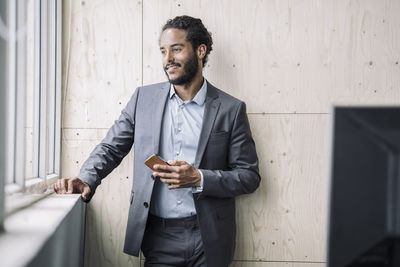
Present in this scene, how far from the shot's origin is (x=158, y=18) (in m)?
2.12

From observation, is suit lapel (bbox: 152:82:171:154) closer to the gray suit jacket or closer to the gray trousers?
the gray suit jacket

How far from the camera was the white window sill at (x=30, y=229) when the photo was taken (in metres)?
0.90

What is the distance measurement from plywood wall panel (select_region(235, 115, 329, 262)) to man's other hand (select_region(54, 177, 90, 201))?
0.89m

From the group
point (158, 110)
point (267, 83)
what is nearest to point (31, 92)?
point (158, 110)

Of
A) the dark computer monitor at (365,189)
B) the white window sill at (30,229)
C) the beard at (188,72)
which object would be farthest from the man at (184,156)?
the dark computer monitor at (365,189)

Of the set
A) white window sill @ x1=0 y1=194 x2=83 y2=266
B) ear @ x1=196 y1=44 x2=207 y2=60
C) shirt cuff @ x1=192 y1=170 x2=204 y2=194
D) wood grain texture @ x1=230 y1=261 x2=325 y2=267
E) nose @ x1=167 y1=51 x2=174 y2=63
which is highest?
ear @ x1=196 y1=44 x2=207 y2=60

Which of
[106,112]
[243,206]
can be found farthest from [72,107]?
[243,206]

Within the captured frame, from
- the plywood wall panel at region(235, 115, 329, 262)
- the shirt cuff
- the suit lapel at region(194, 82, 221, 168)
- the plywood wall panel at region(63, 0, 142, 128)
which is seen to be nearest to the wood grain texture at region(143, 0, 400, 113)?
the plywood wall panel at region(235, 115, 329, 262)

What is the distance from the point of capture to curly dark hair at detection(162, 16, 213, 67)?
1944mm

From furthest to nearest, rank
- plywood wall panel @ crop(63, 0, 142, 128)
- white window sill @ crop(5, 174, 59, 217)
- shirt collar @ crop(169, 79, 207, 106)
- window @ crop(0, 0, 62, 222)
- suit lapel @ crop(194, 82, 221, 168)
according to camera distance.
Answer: plywood wall panel @ crop(63, 0, 142, 128) → shirt collar @ crop(169, 79, 207, 106) → suit lapel @ crop(194, 82, 221, 168) → window @ crop(0, 0, 62, 222) → white window sill @ crop(5, 174, 59, 217)

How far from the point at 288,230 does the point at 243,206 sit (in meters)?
0.30

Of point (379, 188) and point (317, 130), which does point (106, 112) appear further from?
point (379, 188)

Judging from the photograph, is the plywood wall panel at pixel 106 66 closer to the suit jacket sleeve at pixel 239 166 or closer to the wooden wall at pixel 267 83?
the wooden wall at pixel 267 83

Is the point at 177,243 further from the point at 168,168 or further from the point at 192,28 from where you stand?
the point at 192,28
